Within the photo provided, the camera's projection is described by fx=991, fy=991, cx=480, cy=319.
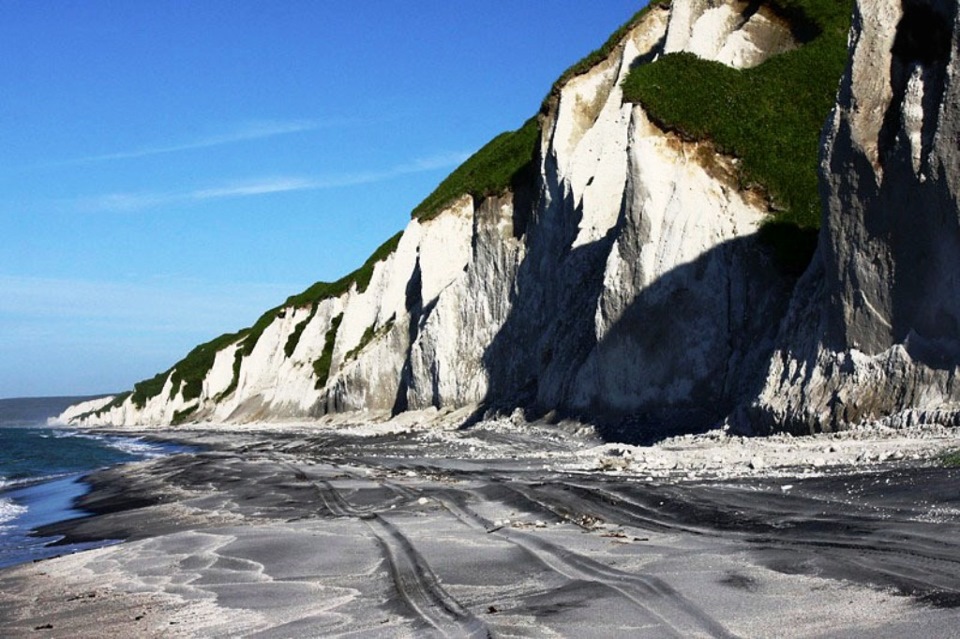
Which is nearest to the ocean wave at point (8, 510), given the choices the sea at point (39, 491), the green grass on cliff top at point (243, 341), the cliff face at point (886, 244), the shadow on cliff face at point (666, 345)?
the sea at point (39, 491)

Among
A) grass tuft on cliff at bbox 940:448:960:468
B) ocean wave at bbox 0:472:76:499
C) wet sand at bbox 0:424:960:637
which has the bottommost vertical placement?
ocean wave at bbox 0:472:76:499

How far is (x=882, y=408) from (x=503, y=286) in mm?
24902

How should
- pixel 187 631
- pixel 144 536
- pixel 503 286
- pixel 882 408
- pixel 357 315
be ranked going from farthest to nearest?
1. pixel 357 315
2. pixel 503 286
3. pixel 882 408
4. pixel 144 536
5. pixel 187 631

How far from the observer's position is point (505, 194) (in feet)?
141

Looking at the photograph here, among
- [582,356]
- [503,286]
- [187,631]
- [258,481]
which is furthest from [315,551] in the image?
[503,286]

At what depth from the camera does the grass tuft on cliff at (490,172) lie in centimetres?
4391

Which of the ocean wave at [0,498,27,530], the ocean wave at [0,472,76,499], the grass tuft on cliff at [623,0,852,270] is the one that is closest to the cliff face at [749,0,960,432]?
the grass tuft on cliff at [623,0,852,270]

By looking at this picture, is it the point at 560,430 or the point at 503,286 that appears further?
the point at 503,286

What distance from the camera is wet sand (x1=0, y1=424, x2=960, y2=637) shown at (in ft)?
21.6

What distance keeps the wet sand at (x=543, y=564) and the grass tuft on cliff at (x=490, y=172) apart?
28753 mm

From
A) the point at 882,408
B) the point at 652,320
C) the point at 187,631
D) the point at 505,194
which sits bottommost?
the point at 187,631

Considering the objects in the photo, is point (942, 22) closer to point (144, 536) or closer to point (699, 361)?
point (699, 361)

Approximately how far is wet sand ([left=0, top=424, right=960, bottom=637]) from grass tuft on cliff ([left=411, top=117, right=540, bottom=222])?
28.8 m

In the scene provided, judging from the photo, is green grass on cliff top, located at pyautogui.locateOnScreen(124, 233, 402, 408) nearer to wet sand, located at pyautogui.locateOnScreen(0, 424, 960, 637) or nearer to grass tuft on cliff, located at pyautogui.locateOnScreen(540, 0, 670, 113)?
grass tuft on cliff, located at pyautogui.locateOnScreen(540, 0, 670, 113)
